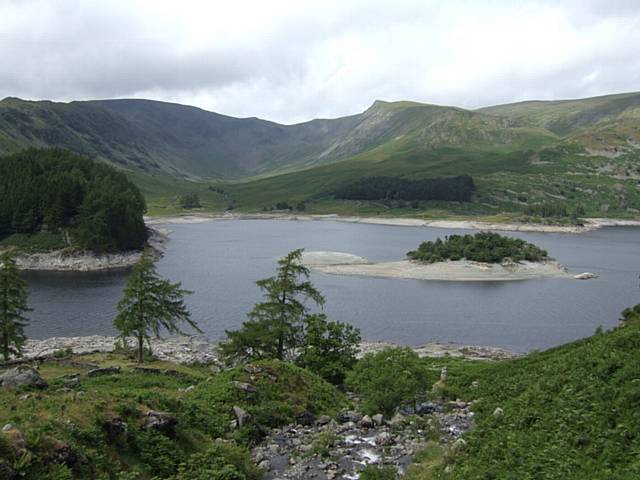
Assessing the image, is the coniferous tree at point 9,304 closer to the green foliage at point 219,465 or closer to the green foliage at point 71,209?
the green foliage at point 219,465

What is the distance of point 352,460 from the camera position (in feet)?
74.2

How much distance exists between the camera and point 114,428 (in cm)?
1956

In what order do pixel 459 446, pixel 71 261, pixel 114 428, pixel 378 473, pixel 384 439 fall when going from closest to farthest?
pixel 114 428, pixel 378 473, pixel 459 446, pixel 384 439, pixel 71 261

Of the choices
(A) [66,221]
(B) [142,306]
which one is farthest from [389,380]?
(A) [66,221]

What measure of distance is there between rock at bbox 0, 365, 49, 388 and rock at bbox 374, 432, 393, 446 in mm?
15926

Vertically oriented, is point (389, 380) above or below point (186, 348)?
above


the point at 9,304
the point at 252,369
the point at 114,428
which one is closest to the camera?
the point at 114,428

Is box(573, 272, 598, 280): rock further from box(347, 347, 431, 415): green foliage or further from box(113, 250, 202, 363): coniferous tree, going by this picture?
box(347, 347, 431, 415): green foliage

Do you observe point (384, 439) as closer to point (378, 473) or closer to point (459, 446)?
point (459, 446)

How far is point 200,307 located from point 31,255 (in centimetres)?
5604

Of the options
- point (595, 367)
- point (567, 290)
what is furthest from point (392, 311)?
point (595, 367)

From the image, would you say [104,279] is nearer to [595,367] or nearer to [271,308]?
[271,308]

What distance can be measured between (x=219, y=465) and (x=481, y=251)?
11320 cm

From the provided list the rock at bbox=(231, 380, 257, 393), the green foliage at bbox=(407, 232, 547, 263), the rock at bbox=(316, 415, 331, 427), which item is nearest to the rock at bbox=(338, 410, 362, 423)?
the rock at bbox=(316, 415, 331, 427)
